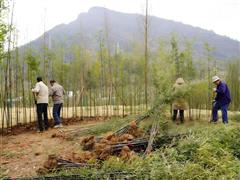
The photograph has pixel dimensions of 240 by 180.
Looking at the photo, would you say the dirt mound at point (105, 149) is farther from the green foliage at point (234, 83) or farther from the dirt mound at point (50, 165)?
the green foliage at point (234, 83)

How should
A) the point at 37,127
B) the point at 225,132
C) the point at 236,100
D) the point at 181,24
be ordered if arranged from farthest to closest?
the point at 181,24, the point at 236,100, the point at 37,127, the point at 225,132

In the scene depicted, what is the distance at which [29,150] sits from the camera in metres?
7.25

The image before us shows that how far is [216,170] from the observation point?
3.94 meters

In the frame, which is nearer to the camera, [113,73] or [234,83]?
[113,73]

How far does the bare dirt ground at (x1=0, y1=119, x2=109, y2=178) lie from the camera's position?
595 centimetres

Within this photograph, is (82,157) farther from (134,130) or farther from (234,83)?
(234,83)

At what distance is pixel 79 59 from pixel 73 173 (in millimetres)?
9597

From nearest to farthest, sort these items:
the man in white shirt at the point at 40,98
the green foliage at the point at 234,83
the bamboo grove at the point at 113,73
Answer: the man in white shirt at the point at 40,98, the bamboo grove at the point at 113,73, the green foliage at the point at 234,83

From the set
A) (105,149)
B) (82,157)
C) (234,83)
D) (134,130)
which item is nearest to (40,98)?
(134,130)

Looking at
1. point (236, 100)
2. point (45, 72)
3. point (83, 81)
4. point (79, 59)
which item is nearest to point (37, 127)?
point (45, 72)

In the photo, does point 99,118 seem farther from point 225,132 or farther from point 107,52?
point 225,132

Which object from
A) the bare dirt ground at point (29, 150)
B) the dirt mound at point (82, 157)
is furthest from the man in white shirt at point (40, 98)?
the dirt mound at point (82, 157)

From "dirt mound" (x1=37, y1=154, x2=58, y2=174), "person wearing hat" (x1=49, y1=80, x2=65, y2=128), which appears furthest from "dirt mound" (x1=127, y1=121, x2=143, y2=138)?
"person wearing hat" (x1=49, y1=80, x2=65, y2=128)

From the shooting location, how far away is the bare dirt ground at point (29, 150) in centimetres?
595
